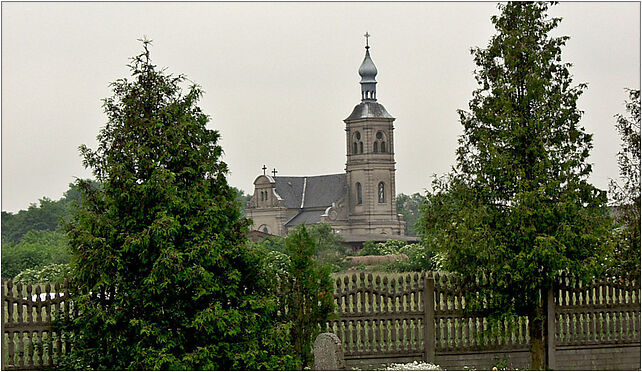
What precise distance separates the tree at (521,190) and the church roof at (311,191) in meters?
103

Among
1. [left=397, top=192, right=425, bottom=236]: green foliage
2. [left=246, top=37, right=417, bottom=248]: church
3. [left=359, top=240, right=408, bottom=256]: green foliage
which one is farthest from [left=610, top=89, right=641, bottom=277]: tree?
[left=397, top=192, right=425, bottom=236]: green foliage

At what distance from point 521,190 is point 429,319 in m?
2.63

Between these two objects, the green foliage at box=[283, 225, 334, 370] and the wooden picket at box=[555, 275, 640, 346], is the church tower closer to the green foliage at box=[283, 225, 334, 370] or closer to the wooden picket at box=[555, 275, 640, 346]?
the wooden picket at box=[555, 275, 640, 346]

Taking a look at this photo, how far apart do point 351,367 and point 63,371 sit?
4560mm

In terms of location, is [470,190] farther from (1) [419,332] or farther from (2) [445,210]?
(1) [419,332]

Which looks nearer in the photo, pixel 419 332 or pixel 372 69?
pixel 419 332

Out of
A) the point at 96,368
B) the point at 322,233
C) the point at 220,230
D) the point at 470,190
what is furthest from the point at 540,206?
the point at 322,233

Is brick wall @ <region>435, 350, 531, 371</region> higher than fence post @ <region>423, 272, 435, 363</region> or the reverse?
the reverse

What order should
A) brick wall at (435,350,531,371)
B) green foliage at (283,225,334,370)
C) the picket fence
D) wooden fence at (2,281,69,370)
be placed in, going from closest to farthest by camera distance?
wooden fence at (2,281,69,370), green foliage at (283,225,334,370), the picket fence, brick wall at (435,350,531,371)

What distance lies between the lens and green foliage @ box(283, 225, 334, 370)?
47.1ft

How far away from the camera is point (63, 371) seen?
13.4 metres

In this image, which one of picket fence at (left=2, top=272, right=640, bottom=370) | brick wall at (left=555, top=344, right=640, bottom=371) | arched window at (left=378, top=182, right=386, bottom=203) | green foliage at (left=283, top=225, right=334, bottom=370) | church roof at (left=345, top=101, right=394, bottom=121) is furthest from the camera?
church roof at (left=345, top=101, right=394, bottom=121)

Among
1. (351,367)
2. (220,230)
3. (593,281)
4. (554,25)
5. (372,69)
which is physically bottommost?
(351,367)

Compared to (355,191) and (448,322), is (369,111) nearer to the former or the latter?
(355,191)
